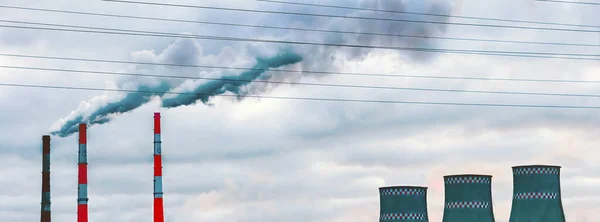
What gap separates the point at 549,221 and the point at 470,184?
543 cm

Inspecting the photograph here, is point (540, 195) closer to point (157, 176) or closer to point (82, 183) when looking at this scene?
point (157, 176)

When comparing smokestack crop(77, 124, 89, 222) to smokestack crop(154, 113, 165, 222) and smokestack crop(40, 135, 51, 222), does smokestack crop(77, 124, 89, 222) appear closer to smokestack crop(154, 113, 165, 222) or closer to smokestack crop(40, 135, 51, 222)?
smokestack crop(40, 135, 51, 222)

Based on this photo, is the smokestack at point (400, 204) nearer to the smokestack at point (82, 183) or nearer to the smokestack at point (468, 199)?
the smokestack at point (468, 199)

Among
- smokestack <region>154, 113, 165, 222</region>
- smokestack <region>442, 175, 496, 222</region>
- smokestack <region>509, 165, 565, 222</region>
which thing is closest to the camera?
smokestack <region>154, 113, 165, 222</region>

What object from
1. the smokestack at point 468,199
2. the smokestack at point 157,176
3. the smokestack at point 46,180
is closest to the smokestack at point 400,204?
the smokestack at point 468,199

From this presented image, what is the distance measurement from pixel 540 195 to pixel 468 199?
4.56m

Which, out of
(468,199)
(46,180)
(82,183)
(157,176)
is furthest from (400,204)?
(46,180)

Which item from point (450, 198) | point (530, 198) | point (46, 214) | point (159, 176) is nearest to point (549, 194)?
point (530, 198)

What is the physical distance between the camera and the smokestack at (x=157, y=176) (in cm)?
6081

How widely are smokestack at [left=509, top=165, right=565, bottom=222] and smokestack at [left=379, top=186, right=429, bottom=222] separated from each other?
6.88 metres

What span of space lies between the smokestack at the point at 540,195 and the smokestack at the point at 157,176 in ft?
73.6

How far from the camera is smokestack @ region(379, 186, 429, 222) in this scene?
62.0 m

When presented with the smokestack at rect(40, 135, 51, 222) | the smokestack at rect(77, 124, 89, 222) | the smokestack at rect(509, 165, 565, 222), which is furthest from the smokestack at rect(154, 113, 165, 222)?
the smokestack at rect(509, 165, 565, 222)

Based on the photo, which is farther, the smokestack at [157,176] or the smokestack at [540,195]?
the smokestack at [540,195]
